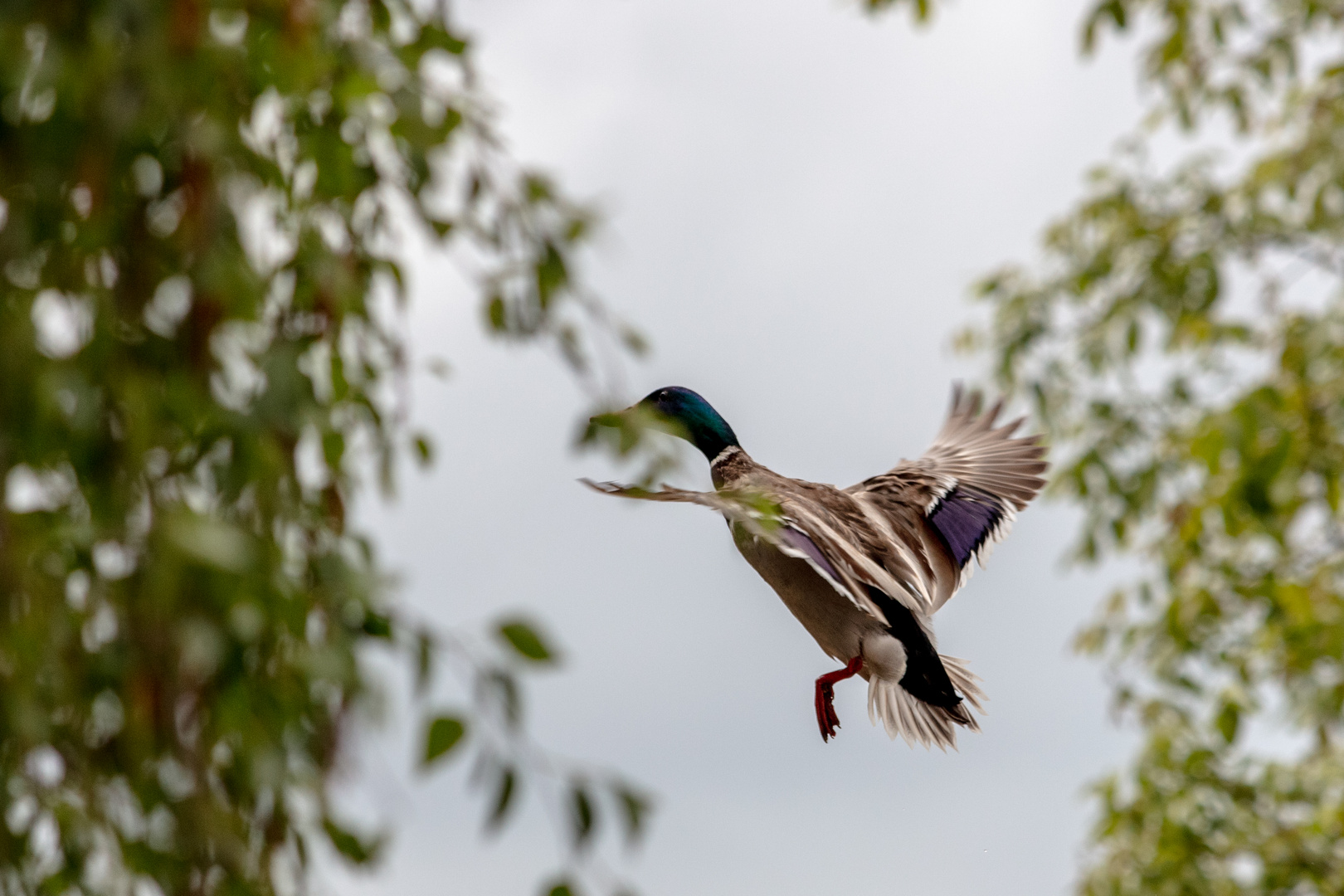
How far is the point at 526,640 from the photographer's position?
116cm

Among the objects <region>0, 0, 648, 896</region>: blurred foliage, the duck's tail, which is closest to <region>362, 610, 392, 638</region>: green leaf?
<region>0, 0, 648, 896</region>: blurred foliage

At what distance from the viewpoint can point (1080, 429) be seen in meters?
6.00

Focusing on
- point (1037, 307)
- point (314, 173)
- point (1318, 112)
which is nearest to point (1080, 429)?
point (1037, 307)

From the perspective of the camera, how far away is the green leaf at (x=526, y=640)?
3.81ft

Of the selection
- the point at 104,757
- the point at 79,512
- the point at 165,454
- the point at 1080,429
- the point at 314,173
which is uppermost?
the point at 1080,429

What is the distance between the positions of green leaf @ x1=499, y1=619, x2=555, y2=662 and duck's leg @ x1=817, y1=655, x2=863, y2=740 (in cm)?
155

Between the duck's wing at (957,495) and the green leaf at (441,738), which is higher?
the duck's wing at (957,495)

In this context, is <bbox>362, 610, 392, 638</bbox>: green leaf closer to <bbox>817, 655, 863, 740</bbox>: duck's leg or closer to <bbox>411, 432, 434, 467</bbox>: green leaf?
<bbox>411, 432, 434, 467</bbox>: green leaf

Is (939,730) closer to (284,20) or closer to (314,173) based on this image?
(314,173)

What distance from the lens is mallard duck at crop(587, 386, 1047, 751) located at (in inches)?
87.9

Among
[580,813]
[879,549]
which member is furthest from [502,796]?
[879,549]

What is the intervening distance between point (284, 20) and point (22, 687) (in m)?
0.53

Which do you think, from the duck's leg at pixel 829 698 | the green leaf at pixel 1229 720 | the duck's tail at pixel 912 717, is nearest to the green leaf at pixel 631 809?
the duck's leg at pixel 829 698

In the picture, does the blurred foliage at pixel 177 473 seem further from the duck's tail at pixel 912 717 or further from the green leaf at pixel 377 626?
the duck's tail at pixel 912 717
